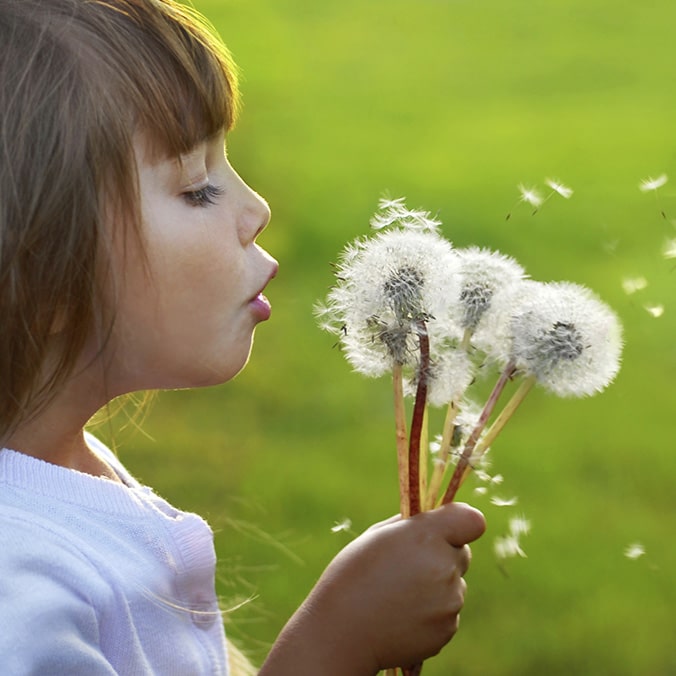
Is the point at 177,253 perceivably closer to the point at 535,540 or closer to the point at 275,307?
the point at 535,540

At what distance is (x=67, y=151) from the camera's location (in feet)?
2.51

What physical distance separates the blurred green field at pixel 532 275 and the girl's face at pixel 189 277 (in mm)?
230

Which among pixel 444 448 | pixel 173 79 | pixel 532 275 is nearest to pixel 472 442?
pixel 444 448

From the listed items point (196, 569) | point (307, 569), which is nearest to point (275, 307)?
point (307, 569)

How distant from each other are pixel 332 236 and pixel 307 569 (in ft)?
3.39

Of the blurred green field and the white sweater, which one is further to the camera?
the blurred green field

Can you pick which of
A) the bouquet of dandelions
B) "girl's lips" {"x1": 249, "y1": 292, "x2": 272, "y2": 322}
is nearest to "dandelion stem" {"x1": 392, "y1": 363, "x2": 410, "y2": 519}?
the bouquet of dandelions

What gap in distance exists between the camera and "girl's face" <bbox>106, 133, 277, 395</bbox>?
2.60 feet

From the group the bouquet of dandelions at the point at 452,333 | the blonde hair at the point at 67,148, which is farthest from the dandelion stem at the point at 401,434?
the blonde hair at the point at 67,148

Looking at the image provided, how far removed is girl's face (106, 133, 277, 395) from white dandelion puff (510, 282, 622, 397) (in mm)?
200

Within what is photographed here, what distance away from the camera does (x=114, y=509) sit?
0.84m

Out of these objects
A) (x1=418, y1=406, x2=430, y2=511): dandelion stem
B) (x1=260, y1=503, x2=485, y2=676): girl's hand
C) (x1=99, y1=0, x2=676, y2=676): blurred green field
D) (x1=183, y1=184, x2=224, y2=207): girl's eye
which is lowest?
(x1=99, y1=0, x2=676, y2=676): blurred green field

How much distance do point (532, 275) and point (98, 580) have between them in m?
1.59

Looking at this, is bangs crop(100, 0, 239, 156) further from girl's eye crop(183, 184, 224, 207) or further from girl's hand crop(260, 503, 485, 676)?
girl's hand crop(260, 503, 485, 676)
